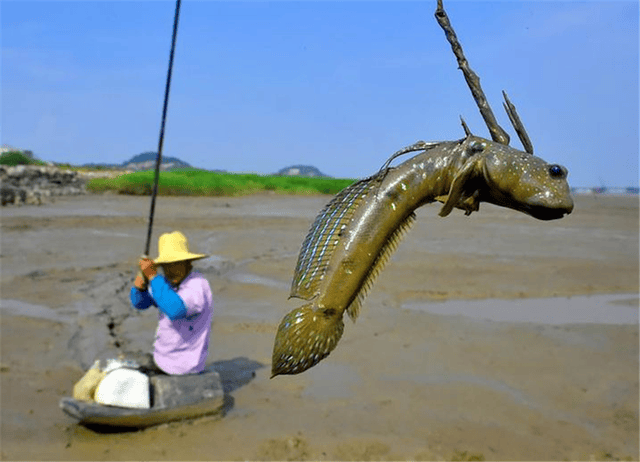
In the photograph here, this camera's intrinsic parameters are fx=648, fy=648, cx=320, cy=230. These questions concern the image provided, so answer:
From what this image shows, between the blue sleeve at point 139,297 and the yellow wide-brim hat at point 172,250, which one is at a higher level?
the yellow wide-brim hat at point 172,250

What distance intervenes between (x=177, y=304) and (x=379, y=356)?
3578 millimetres

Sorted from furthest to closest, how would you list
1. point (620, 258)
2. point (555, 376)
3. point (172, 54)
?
point (620, 258) < point (555, 376) < point (172, 54)

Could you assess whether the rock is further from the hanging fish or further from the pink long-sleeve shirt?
the hanging fish

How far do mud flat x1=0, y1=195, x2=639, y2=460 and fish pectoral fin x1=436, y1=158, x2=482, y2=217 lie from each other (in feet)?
14.8


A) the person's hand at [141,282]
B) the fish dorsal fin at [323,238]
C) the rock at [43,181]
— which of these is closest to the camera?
the fish dorsal fin at [323,238]

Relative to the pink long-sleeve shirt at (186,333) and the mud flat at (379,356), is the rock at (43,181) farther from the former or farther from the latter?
the pink long-sleeve shirt at (186,333)

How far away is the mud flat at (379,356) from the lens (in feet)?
19.6

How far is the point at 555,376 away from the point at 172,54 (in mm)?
6290

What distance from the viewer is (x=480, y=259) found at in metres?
15.8

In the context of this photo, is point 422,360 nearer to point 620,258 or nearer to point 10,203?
point 620,258

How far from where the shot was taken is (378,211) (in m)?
1.69

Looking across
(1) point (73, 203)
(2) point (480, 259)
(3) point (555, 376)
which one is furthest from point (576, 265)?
(1) point (73, 203)

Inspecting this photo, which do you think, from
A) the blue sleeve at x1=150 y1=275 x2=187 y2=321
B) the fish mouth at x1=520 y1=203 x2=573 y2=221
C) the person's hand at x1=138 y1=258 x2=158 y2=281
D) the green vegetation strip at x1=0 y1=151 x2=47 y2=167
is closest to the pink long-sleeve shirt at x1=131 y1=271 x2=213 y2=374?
the blue sleeve at x1=150 y1=275 x2=187 y2=321

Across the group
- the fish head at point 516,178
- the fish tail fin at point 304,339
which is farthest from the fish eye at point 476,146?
the fish tail fin at point 304,339
